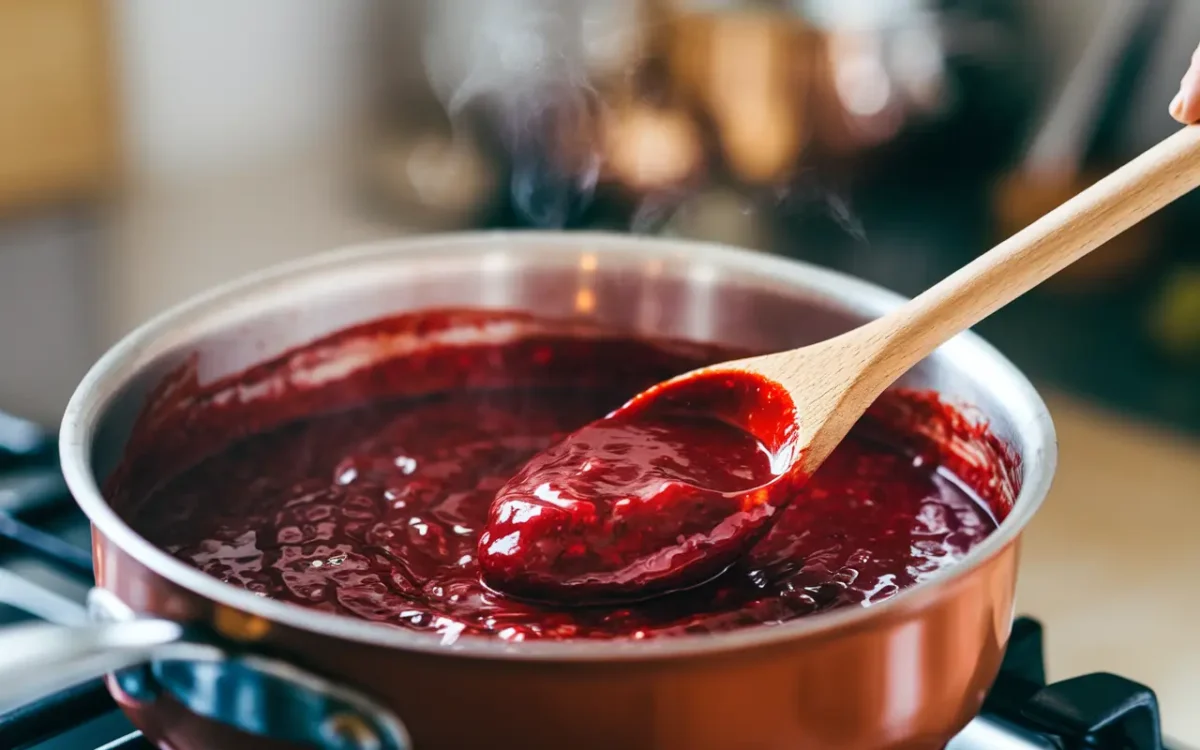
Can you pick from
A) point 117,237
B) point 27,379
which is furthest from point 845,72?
point 117,237

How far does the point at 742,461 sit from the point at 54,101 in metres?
2.06

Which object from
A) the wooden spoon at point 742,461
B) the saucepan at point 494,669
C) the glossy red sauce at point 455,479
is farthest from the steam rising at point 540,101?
the saucepan at point 494,669

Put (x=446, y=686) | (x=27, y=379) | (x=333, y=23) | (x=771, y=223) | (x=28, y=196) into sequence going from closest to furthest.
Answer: (x=446, y=686) < (x=27, y=379) < (x=771, y=223) < (x=28, y=196) < (x=333, y=23)

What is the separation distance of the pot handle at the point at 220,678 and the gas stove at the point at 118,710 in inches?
6.0

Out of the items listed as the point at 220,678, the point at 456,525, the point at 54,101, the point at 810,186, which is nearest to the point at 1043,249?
the point at 456,525

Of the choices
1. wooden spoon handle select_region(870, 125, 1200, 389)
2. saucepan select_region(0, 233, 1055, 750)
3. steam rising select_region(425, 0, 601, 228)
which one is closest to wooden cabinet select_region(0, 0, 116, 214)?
steam rising select_region(425, 0, 601, 228)

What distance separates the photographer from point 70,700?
0.73 m

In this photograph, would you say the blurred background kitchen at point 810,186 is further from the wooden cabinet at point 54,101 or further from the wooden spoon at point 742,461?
the wooden spoon at point 742,461

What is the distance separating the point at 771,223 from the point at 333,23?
1269mm

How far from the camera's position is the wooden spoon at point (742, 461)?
74 centimetres

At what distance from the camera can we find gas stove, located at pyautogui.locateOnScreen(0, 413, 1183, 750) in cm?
73

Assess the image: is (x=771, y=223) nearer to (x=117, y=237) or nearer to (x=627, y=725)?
(x=117, y=237)

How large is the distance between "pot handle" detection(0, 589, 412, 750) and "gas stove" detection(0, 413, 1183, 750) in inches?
6.0

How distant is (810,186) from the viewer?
6.22 ft
